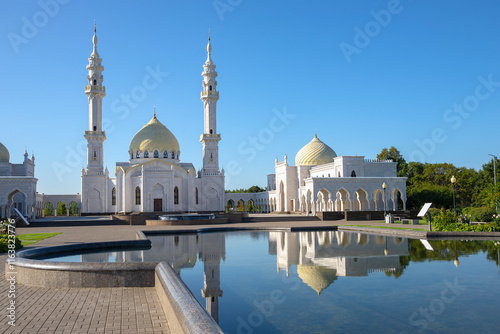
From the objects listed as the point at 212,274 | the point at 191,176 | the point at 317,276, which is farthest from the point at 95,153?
the point at 317,276

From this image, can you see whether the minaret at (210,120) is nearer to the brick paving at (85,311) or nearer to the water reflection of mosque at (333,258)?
the water reflection of mosque at (333,258)

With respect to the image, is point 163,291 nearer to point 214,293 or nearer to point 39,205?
point 214,293

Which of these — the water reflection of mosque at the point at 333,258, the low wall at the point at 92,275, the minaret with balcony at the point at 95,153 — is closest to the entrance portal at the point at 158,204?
the minaret with balcony at the point at 95,153

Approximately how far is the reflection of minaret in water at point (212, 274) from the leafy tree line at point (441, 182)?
2703 cm

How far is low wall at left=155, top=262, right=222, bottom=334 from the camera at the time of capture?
13.7 feet

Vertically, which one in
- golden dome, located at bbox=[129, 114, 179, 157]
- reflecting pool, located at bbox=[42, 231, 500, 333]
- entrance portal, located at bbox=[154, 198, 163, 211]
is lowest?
reflecting pool, located at bbox=[42, 231, 500, 333]

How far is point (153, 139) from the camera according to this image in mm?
45500

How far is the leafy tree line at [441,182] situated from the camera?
138 ft

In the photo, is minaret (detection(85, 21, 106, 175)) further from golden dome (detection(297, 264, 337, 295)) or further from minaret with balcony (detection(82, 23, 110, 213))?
golden dome (detection(297, 264, 337, 295))

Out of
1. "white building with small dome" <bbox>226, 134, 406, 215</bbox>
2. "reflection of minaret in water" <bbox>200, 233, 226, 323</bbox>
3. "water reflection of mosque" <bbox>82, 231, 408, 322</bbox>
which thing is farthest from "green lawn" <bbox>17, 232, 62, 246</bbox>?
"white building with small dome" <bbox>226, 134, 406, 215</bbox>

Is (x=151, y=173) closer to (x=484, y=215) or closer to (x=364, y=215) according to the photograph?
(x=364, y=215)

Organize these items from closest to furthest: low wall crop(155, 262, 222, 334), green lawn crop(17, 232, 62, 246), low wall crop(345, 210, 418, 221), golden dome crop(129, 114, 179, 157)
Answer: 1. low wall crop(155, 262, 222, 334)
2. green lawn crop(17, 232, 62, 246)
3. low wall crop(345, 210, 418, 221)
4. golden dome crop(129, 114, 179, 157)

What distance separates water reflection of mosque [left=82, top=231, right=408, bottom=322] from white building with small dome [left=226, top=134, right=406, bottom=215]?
20.8 metres

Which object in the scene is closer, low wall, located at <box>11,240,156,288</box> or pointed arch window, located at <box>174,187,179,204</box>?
low wall, located at <box>11,240,156,288</box>
